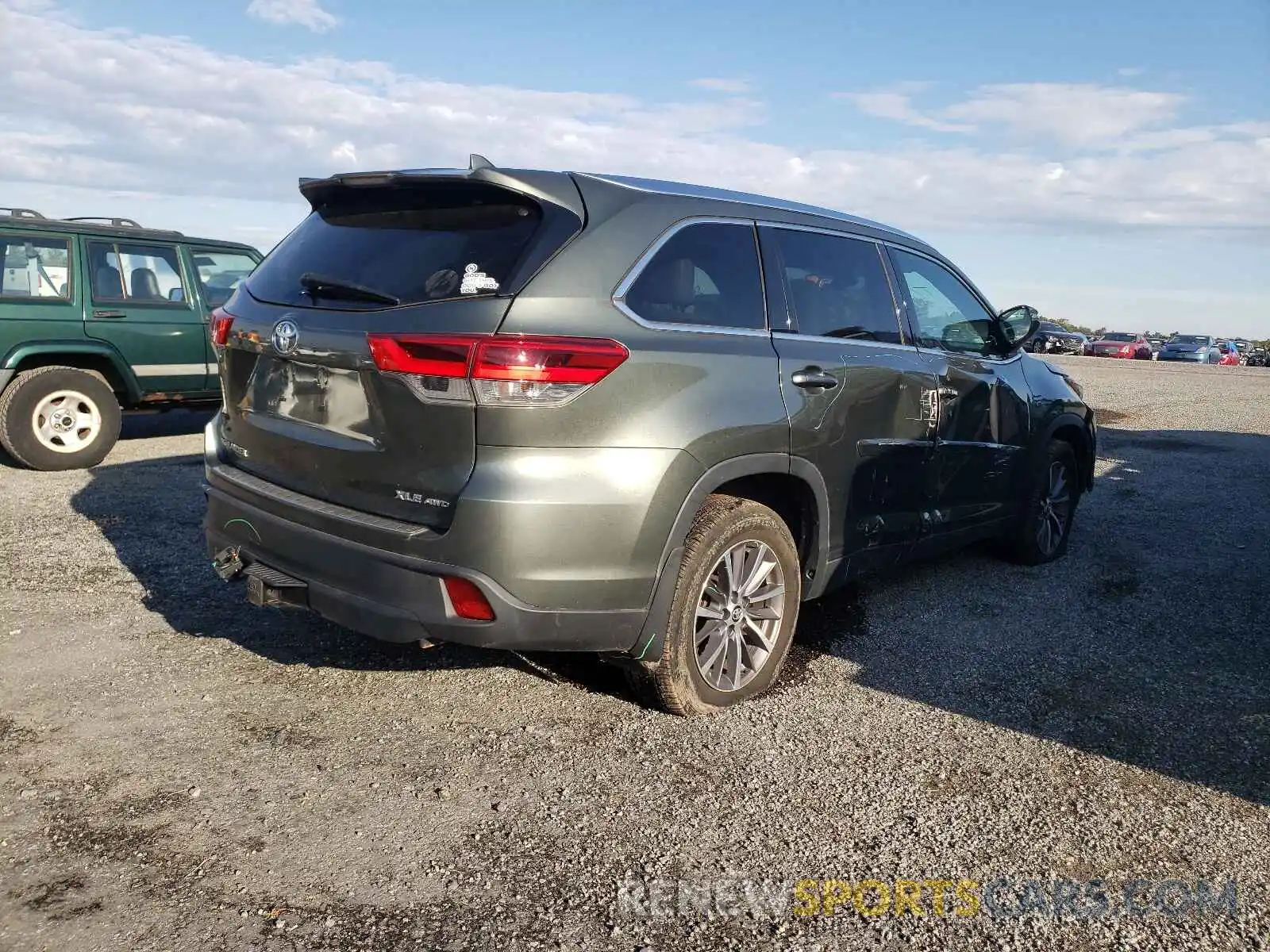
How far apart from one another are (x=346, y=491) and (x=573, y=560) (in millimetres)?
798

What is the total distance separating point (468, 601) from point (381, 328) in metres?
0.89

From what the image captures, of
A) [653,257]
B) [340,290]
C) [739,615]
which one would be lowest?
[739,615]

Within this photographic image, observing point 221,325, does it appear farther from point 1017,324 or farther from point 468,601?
point 1017,324

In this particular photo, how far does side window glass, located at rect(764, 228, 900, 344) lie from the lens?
4164 millimetres

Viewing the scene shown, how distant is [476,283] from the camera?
3.22 m

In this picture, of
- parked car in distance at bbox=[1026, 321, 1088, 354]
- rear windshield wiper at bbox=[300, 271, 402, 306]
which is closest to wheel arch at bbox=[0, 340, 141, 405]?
rear windshield wiper at bbox=[300, 271, 402, 306]

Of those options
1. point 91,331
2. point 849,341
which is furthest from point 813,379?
point 91,331

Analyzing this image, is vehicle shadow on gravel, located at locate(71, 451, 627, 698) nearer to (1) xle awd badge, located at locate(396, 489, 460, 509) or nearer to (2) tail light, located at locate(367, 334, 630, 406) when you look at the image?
(1) xle awd badge, located at locate(396, 489, 460, 509)

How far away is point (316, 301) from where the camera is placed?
3559mm

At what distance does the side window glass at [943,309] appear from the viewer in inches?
193

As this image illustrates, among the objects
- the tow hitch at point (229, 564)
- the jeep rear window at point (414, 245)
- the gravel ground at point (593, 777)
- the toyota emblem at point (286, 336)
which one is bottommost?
the gravel ground at point (593, 777)

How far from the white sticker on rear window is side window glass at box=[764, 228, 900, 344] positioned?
135cm

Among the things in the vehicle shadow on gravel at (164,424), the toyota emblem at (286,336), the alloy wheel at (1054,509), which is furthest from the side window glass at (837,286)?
the vehicle shadow on gravel at (164,424)

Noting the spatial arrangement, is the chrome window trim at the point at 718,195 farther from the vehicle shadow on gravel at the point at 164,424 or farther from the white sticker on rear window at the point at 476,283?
the vehicle shadow on gravel at the point at 164,424
